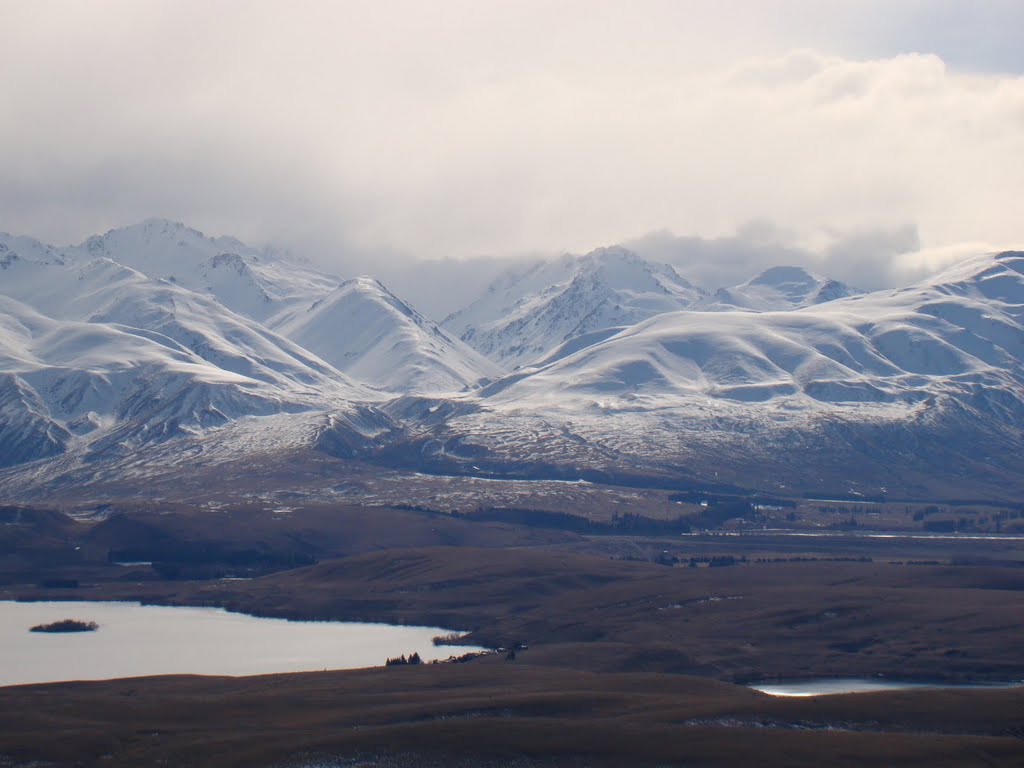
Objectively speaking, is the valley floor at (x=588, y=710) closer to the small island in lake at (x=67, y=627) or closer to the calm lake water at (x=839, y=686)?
the calm lake water at (x=839, y=686)

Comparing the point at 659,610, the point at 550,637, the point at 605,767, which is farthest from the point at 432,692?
the point at 659,610

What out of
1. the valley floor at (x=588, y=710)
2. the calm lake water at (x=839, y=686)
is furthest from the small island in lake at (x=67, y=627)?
the calm lake water at (x=839, y=686)

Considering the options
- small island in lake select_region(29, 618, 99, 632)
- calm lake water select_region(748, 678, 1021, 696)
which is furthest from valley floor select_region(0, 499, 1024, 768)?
small island in lake select_region(29, 618, 99, 632)

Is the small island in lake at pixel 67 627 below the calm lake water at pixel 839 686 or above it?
above

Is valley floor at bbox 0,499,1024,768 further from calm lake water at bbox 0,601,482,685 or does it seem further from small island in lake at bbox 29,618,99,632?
small island in lake at bbox 29,618,99,632

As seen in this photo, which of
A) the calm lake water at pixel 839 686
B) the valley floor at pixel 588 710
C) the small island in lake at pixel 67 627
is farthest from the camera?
the small island in lake at pixel 67 627

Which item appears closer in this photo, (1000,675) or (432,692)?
(432,692)

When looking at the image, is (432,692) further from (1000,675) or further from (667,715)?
(1000,675)

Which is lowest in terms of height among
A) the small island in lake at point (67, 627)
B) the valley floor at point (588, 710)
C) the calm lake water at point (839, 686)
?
the calm lake water at point (839, 686)
